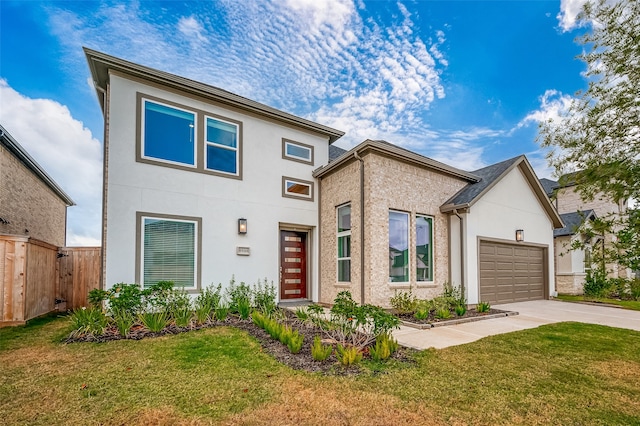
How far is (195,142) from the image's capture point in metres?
8.39

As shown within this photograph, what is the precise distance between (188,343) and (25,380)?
6.51 feet

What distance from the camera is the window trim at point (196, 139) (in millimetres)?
7617

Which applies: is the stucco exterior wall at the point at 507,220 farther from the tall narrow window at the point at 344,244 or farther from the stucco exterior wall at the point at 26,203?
the stucco exterior wall at the point at 26,203

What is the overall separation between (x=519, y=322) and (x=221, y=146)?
8.54 metres

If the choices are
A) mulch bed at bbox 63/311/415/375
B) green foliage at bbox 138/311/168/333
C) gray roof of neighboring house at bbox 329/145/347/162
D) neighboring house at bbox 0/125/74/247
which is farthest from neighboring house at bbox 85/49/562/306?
neighboring house at bbox 0/125/74/247

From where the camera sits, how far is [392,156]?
8.60m

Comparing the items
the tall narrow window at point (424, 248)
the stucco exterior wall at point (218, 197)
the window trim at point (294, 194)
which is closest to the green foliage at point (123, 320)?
the stucco exterior wall at point (218, 197)

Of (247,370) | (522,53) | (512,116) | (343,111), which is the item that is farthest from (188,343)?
(512,116)

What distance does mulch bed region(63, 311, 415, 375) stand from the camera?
4.08 meters

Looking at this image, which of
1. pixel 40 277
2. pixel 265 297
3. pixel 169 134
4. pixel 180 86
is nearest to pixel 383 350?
pixel 265 297

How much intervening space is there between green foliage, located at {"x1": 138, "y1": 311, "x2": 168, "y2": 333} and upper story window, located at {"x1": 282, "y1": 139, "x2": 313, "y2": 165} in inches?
219

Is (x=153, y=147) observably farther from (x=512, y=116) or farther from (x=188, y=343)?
(x=512, y=116)

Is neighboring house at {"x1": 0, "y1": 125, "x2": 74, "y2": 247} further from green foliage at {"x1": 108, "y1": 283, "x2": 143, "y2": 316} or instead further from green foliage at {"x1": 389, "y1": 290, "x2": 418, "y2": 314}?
green foliage at {"x1": 389, "y1": 290, "x2": 418, "y2": 314}

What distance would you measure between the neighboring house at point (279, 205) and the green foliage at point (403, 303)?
0.26 meters
